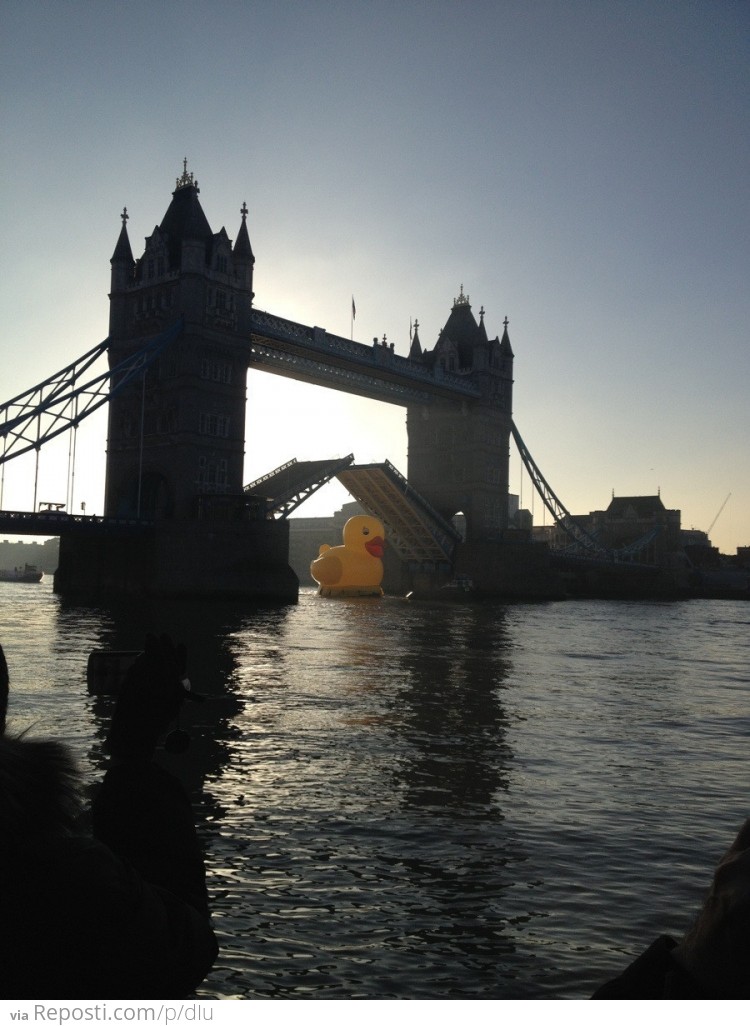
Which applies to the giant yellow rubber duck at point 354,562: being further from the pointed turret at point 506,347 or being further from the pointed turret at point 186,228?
the pointed turret at point 506,347

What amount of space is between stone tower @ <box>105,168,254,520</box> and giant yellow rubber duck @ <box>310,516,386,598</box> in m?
7.69

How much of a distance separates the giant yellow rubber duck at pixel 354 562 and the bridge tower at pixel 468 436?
17047 mm

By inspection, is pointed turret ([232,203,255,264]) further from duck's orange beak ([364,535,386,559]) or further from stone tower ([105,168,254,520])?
duck's orange beak ([364,535,386,559])

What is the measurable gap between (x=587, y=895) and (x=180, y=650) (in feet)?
14.7

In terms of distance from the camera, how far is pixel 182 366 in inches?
2189

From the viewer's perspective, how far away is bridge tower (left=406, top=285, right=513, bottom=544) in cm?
7925

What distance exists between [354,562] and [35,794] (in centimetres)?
5892

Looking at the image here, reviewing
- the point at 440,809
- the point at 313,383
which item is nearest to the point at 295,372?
the point at 313,383

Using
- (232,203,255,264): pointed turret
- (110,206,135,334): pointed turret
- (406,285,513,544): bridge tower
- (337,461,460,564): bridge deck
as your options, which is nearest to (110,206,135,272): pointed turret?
(110,206,135,334): pointed turret

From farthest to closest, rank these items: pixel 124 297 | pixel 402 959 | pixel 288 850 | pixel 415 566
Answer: pixel 415 566
pixel 124 297
pixel 288 850
pixel 402 959

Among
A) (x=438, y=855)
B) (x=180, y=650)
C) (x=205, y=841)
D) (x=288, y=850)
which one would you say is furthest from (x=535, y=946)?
(x=180, y=650)

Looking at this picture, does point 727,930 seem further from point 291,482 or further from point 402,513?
point 402,513

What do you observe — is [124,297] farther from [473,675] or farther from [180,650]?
[180,650]
